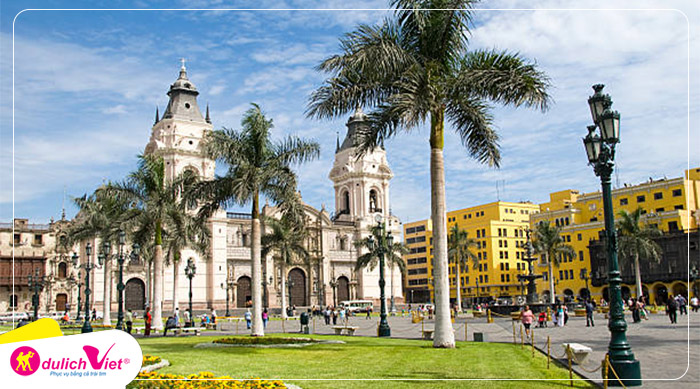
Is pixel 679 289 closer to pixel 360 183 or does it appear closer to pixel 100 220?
pixel 360 183

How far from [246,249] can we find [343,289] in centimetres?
1381

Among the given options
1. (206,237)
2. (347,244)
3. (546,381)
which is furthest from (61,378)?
(347,244)

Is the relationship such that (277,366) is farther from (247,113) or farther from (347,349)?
(247,113)

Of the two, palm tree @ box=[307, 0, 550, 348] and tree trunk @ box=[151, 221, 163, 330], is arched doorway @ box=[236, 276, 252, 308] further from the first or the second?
palm tree @ box=[307, 0, 550, 348]

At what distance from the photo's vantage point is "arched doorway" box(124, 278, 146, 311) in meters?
59.7

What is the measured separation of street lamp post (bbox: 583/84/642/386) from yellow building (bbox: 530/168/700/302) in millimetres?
51651

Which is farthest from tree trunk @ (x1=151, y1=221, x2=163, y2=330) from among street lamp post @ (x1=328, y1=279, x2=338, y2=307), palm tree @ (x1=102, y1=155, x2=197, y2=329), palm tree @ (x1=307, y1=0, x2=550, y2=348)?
street lamp post @ (x1=328, y1=279, x2=338, y2=307)

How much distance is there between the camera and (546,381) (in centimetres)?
1078

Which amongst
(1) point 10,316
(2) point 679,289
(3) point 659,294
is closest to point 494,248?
(3) point 659,294

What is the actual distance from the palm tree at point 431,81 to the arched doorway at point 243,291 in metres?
52.0

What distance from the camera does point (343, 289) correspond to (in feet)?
248

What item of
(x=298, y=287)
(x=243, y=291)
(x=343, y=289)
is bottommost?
(x=343, y=289)

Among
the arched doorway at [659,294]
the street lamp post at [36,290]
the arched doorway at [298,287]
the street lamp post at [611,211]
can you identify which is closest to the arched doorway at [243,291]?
the arched doorway at [298,287]

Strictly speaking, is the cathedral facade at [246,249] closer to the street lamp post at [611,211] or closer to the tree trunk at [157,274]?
the tree trunk at [157,274]
